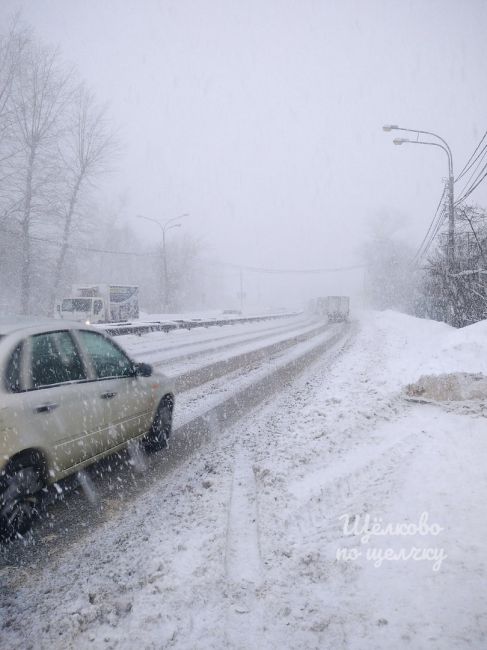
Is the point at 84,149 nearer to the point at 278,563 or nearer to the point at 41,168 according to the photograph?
the point at 41,168

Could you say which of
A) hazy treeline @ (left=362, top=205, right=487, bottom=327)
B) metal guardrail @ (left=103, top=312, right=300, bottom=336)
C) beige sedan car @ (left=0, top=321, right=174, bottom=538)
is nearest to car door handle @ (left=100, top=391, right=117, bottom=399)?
beige sedan car @ (left=0, top=321, right=174, bottom=538)

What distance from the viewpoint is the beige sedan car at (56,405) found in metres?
2.85

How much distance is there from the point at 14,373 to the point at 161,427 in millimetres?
2414

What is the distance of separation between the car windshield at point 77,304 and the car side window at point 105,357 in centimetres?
2302

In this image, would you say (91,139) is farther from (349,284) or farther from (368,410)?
(349,284)

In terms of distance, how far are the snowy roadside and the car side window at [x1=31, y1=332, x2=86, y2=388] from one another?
1.24 m

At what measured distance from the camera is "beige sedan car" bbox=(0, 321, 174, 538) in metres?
2.85

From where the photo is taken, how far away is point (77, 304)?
2605 centimetres

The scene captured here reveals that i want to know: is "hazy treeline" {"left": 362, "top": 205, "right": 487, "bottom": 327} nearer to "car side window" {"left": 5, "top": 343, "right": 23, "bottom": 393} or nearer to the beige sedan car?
the beige sedan car

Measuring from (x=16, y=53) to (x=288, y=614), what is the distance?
109ft

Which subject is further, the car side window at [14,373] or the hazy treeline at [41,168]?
the hazy treeline at [41,168]

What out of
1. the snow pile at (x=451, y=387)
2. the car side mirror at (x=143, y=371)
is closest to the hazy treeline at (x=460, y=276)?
the snow pile at (x=451, y=387)

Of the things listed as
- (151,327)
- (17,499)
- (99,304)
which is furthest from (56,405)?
(99,304)

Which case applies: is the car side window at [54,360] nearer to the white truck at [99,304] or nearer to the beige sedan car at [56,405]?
the beige sedan car at [56,405]
